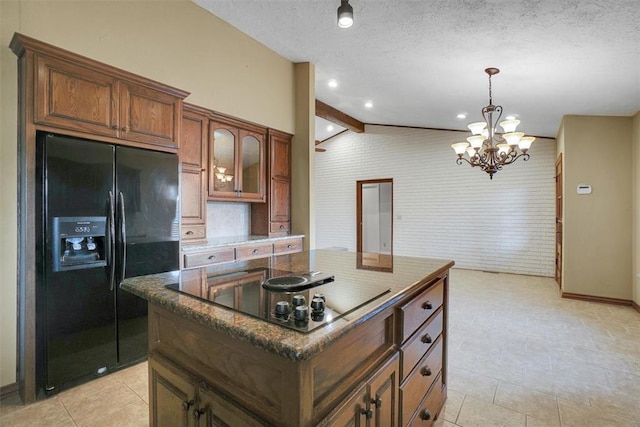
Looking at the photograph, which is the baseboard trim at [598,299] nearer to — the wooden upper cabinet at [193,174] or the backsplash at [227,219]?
the backsplash at [227,219]

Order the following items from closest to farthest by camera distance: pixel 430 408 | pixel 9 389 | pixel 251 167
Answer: pixel 430 408
pixel 9 389
pixel 251 167

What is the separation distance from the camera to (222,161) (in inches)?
141

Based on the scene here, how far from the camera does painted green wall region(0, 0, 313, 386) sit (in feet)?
6.91

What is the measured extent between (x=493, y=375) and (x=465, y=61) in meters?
2.95

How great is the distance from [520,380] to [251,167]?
132 inches

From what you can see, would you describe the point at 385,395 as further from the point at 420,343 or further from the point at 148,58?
the point at 148,58

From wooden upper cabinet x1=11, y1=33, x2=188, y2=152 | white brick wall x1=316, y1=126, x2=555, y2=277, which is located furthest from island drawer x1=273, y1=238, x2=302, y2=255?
white brick wall x1=316, y1=126, x2=555, y2=277

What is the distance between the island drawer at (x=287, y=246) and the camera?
12.7 ft

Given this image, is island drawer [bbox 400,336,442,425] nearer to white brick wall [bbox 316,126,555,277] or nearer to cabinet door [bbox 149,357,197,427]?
cabinet door [bbox 149,357,197,427]

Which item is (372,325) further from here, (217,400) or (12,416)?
(12,416)

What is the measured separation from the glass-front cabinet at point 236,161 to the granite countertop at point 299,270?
1770 millimetres

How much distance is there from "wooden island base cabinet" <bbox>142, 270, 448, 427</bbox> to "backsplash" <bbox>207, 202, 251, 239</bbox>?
8.43 feet

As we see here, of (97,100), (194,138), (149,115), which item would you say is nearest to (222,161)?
(194,138)

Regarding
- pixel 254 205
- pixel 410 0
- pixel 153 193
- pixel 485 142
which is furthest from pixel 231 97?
pixel 485 142
